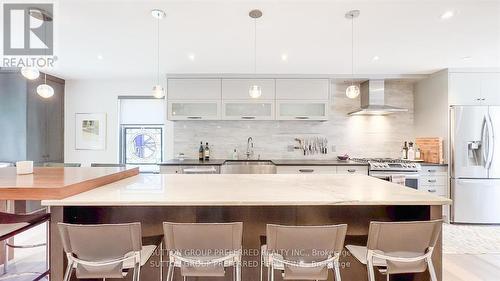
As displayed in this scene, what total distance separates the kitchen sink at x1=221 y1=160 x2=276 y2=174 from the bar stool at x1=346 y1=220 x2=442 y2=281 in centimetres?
256

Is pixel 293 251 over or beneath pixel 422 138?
beneath

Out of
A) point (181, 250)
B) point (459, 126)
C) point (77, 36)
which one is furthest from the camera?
point (459, 126)

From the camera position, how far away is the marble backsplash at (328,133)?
15.3ft

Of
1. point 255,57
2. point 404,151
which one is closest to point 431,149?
point 404,151

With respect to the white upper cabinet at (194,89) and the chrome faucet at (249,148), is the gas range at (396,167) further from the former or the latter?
the white upper cabinet at (194,89)

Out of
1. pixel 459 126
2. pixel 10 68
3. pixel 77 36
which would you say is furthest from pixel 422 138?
pixel 10 68

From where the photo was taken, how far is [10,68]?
3.99 meters

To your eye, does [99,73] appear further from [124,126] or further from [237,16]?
[237,16]

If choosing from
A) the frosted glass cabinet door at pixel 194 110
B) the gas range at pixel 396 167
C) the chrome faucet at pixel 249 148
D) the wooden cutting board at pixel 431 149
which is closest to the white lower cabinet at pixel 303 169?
the gas range at pixel 396 167

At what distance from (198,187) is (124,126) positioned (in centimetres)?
358

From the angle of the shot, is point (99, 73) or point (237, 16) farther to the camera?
point (99, 73)

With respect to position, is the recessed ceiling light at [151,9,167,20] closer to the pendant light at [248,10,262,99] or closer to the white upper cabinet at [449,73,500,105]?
the pendant light at [248,10,262,99]

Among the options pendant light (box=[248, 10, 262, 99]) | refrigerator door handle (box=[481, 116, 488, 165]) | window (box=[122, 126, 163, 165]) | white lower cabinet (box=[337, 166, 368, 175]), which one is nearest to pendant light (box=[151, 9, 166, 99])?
pendant light (box=[248, 10, 262, 99])

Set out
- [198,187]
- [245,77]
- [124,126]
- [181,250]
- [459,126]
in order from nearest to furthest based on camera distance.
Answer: [181,250]
[198,187]
[459,126]
[245,77]
[124,126]
